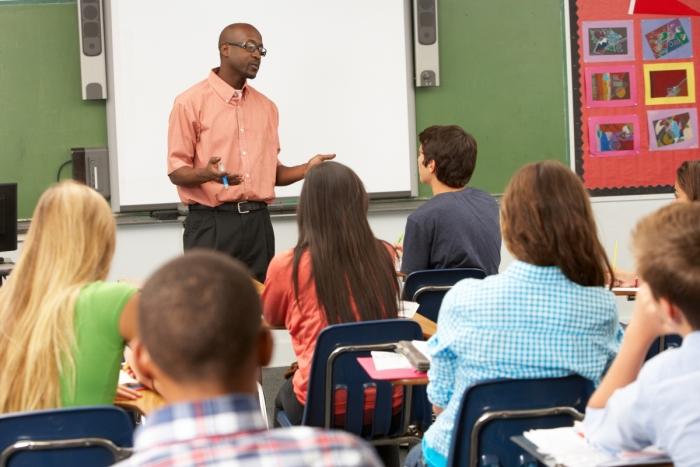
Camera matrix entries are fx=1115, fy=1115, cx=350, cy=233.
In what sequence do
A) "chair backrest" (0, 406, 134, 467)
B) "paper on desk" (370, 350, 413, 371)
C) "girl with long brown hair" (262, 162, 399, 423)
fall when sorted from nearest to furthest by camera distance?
"chair backrest" (0, 406, 134, 467) < "paper on desk" (370, 350, 413, 371) < "girl with long brown hair" (262, 162, 399, 423)

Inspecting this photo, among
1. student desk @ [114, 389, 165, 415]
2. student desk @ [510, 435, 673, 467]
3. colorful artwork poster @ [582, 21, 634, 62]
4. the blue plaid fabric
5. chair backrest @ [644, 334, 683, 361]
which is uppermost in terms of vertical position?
colorful artwork poster @ [582, 21, 634, 62]

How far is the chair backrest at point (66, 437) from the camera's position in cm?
233

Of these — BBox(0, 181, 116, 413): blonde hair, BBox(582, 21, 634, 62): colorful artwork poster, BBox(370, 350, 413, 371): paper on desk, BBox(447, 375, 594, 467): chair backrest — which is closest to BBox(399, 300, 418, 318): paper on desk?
BBox(370, 350, 413, 371): paper on desk

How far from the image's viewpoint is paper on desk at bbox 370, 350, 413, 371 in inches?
116

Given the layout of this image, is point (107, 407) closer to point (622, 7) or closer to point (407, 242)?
point (407, 242)

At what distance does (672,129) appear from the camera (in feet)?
22.6

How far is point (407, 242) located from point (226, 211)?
4.57 ft

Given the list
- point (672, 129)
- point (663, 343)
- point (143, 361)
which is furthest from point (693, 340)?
point (672, 129)

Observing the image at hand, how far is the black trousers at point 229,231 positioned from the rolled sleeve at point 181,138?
0.24 meters

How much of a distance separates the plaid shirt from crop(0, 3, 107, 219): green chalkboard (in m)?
5.32

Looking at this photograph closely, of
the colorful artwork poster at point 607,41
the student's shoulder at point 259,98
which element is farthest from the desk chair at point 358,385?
the colorful artwork poster at point 607,41

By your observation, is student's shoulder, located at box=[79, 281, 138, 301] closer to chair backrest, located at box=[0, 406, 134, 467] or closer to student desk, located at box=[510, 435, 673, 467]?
chair backrest, located at box=[0, 406, 134, 467]

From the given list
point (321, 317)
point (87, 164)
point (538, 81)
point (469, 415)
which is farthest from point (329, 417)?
point (538, 81)

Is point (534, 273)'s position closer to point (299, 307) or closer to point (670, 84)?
point (299, 307)
